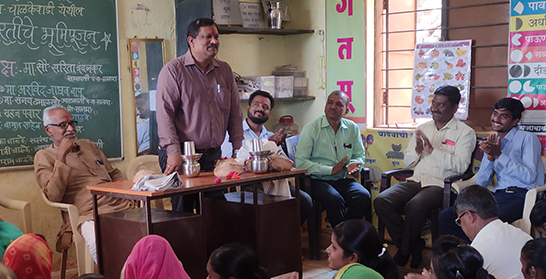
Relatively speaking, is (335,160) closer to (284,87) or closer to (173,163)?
(284,87)

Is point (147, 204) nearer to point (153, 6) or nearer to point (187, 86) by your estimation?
point (187, 86)

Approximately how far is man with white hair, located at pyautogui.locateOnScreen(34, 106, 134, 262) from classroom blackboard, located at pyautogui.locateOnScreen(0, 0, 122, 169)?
314 millimetres

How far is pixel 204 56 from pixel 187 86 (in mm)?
231

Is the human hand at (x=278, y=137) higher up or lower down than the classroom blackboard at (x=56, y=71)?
lower down

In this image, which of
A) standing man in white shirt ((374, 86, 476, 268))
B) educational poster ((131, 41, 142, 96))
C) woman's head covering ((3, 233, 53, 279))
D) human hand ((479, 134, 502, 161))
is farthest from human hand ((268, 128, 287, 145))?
woman's head covering ((3, 233, 53, 279))

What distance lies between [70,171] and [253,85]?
2.04 metres

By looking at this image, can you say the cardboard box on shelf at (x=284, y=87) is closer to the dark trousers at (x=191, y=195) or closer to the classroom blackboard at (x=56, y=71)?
the classroom blackboard at (x=56, y=71)

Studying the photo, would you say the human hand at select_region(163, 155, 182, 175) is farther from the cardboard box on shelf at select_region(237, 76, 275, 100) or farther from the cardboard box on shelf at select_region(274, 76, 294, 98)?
the cardboard box on shelf at select_region(274, 76, 294, 98)

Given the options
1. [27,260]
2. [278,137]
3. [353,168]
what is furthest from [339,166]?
[27,260]

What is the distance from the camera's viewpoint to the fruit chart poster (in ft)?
14.3

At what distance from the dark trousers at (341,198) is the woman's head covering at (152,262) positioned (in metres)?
1.97

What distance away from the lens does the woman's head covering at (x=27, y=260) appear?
210 centimetres

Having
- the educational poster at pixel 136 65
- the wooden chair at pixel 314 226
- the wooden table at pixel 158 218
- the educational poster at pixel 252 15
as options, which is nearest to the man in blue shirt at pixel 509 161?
the wooden chair at pixel 314 226

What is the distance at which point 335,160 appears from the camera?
4.52 meters
